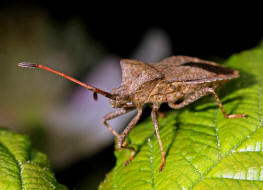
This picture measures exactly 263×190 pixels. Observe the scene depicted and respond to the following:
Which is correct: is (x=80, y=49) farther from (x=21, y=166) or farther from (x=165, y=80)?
(x=21, y=166)

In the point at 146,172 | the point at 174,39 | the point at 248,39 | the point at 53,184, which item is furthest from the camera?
the point at 174,39

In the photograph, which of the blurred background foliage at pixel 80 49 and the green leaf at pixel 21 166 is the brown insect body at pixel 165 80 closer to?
the green leaf at pixel 21 166

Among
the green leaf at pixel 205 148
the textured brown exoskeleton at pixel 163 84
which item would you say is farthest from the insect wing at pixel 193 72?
the green leaf at pixel 205 148

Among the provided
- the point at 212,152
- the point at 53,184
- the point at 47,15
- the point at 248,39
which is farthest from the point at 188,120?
the point at 47,15

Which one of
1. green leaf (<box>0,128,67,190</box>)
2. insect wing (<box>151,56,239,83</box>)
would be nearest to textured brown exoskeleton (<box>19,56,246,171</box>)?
insect wing (<box>151,56,239,83</box>)

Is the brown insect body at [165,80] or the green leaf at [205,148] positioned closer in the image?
the green leaf at [205,148]

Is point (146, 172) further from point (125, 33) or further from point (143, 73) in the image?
point (125, 33)
